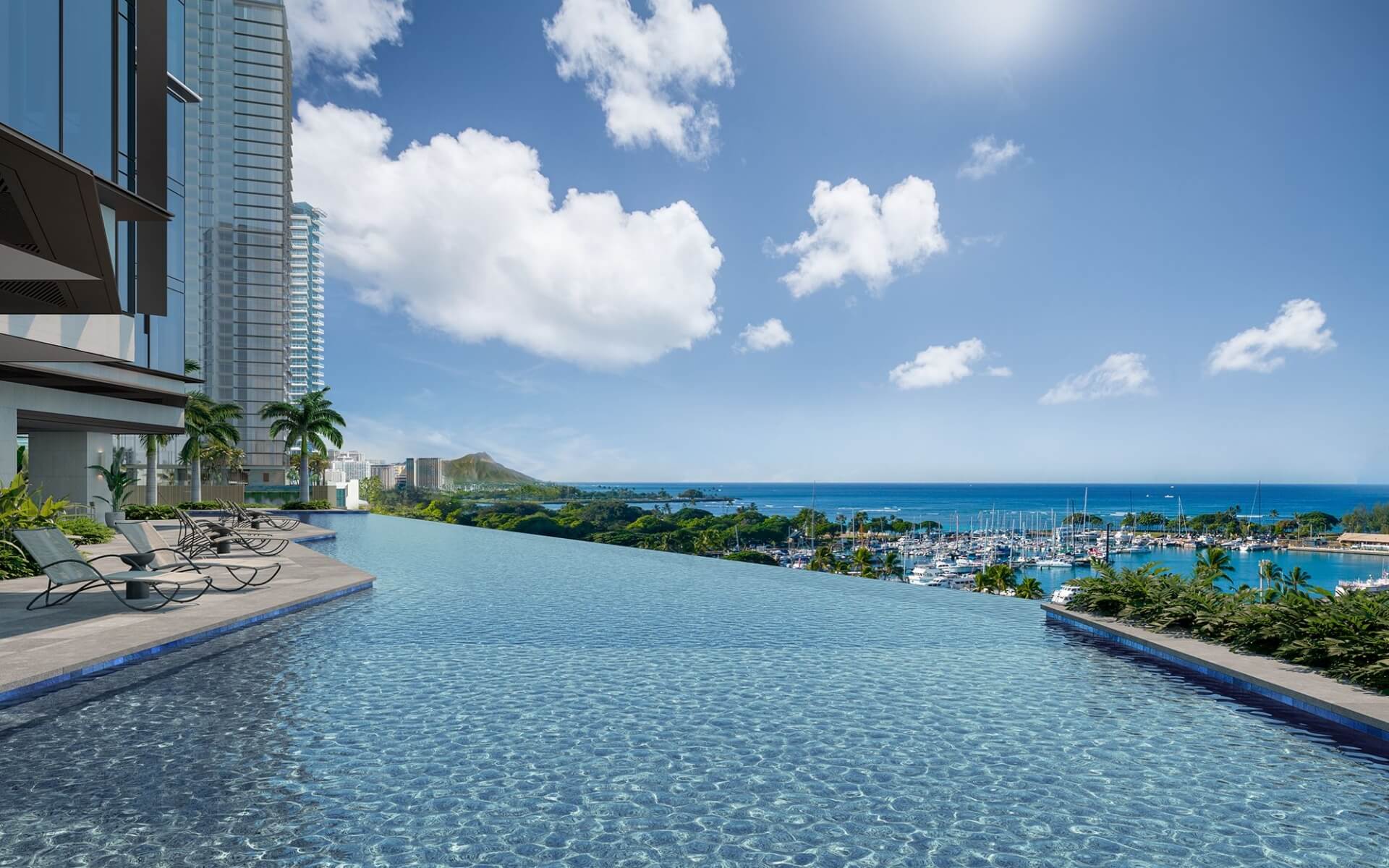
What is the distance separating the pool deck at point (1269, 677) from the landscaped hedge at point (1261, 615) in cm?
18

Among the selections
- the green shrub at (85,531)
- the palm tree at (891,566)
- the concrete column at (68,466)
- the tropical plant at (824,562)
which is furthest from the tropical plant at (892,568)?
the concrete column at (68,466)

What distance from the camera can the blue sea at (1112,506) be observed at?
6544cm

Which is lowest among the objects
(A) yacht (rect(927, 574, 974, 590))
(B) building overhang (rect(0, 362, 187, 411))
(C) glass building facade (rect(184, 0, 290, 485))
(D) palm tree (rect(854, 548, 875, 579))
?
(A) yacht (rect(927, 574, 974, 590))

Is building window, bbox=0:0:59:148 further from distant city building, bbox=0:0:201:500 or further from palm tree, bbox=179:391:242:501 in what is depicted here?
palm tree, bbox=179:391:242:501

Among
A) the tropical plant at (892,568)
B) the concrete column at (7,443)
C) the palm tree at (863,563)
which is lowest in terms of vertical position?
the tropical plant at (892,568)

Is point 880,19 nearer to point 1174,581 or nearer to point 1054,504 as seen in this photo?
point 1174,581

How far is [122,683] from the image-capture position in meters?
5.98

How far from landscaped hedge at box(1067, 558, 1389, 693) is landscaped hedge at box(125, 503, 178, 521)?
26853mm

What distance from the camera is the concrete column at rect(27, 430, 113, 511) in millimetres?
22219

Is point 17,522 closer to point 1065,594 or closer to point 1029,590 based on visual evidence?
point 1065,594

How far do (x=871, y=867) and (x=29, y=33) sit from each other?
15.8 metres

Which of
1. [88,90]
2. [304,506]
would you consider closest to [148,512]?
[304,506]

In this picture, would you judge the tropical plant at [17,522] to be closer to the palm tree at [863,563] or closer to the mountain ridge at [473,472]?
the palm tree at [863,563]

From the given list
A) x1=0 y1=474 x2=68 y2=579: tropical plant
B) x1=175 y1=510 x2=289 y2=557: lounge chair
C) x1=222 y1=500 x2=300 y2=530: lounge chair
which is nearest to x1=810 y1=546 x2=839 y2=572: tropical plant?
x1=222 y1=500 x2=300 y2=530: lounge chair
